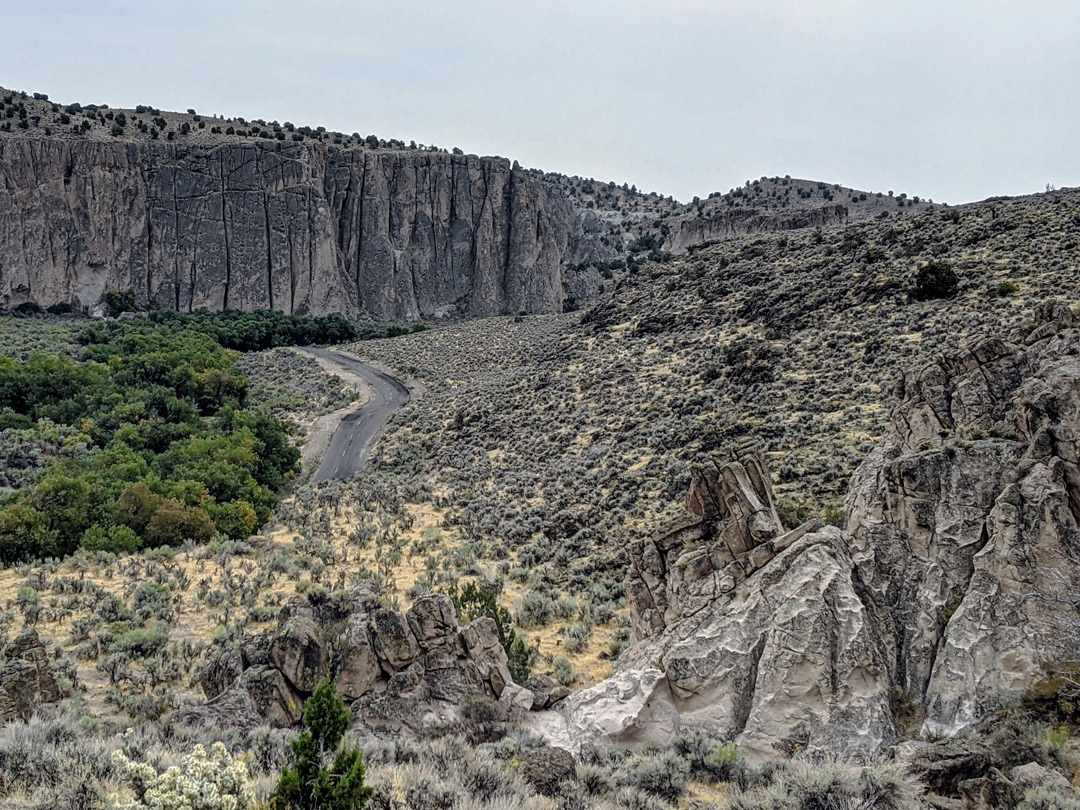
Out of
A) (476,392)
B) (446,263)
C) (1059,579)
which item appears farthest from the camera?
(446,263)

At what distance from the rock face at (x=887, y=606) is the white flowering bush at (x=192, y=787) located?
422 centimetres

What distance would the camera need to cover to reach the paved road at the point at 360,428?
36.4 meters

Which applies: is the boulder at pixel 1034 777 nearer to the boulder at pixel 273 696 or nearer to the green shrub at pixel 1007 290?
the boulder at pixel 273 696

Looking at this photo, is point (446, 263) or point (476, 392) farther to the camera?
point (446, 263)

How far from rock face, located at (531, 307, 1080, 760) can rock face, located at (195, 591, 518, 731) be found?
135 centimetres

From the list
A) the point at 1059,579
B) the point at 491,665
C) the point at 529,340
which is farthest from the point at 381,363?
the point at 1059,579

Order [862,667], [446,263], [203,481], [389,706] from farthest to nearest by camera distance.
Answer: [446,263], [203,481], [389,706], [862,667]

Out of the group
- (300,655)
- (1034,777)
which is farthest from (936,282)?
(300,655)

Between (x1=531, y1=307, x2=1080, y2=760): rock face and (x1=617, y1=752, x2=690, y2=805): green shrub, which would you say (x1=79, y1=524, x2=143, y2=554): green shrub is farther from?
(x1=617, y1=752, x2=690, y2=805): green shrub

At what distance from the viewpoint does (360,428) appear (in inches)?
1711

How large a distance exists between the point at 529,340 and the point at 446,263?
3666 centimetres

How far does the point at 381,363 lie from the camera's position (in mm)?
63188

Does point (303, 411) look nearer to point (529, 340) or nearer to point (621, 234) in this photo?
point (529, 340)

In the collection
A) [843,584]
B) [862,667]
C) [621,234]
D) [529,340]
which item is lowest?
[862,667]
